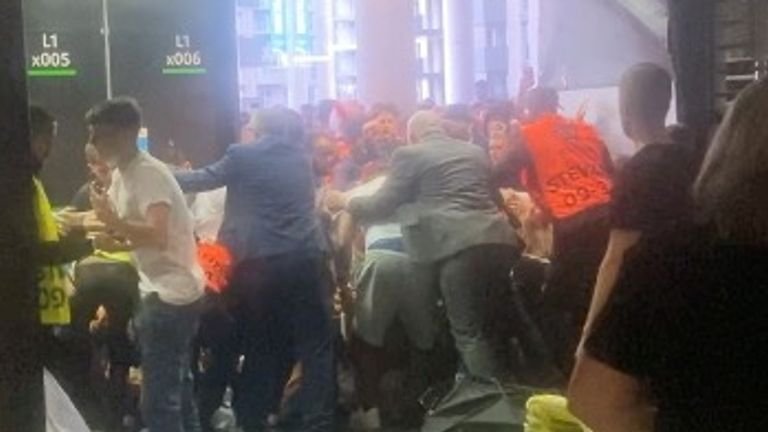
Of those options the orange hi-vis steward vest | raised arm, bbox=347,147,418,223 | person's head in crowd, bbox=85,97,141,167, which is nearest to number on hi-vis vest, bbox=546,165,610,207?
the orange hi-vis steward vest

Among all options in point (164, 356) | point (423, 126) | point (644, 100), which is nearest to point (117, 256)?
point (164, 356)

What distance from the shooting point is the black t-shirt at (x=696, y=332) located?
1.34 metres

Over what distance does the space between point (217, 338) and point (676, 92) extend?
139 centimetres

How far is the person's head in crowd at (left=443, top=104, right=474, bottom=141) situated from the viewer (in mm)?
3469

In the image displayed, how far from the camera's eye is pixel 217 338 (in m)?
3.47

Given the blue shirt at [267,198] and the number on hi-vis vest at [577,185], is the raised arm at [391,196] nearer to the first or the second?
the blue shirt at [267,198]

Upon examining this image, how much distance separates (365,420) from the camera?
3996 millimetres

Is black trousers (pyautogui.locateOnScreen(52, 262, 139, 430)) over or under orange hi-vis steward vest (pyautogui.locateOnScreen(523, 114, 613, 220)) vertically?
under

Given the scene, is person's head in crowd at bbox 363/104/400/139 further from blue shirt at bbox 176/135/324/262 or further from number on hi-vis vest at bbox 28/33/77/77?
number on hi-vis vest at bbox 28/33/77/77

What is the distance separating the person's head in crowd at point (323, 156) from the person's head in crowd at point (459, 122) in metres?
0.33

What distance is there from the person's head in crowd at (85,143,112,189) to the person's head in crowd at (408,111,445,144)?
918mm

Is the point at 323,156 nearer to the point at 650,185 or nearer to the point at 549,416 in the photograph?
the point at 549,416

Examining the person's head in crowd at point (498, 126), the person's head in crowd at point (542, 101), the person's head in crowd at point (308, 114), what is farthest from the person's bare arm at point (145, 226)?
the person's head in crowd at point (542, 101)

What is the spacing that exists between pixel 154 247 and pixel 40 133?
2.66 ft
